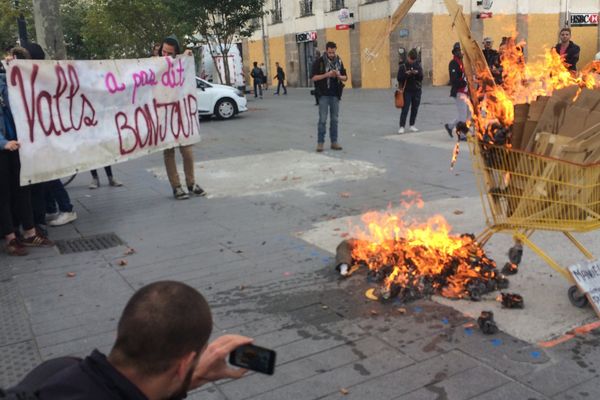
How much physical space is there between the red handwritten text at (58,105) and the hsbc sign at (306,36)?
3058cm

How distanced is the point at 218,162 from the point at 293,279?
631cm

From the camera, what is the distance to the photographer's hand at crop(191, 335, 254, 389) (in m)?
1.83

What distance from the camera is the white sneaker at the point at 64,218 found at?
6930 millimetres

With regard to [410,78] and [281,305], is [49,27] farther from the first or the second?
[281,305]

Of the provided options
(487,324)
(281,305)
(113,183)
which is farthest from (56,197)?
(487,324)

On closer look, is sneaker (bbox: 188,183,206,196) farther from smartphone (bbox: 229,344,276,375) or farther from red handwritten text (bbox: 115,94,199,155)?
smartphone (bbox: 229,344,276,375)

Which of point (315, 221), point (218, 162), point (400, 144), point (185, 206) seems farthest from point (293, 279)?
point (400, 144)

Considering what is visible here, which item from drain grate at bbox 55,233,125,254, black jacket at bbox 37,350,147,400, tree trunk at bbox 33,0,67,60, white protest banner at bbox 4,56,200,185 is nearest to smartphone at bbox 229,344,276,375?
black jacket at bbox 37,350,147,400

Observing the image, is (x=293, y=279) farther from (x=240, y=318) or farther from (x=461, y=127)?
(x=461, y=127)

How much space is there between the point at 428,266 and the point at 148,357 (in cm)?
321

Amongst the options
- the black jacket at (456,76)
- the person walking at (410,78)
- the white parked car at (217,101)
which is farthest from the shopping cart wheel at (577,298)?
the white parked car at (217,101)

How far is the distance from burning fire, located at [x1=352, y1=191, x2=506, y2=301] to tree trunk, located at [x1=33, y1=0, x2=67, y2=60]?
24.6 ft

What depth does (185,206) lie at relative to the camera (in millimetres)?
7574

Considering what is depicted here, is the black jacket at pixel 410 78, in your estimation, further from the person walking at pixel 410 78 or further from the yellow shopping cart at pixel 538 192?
the yellow shopping cart at pixel 538 192
